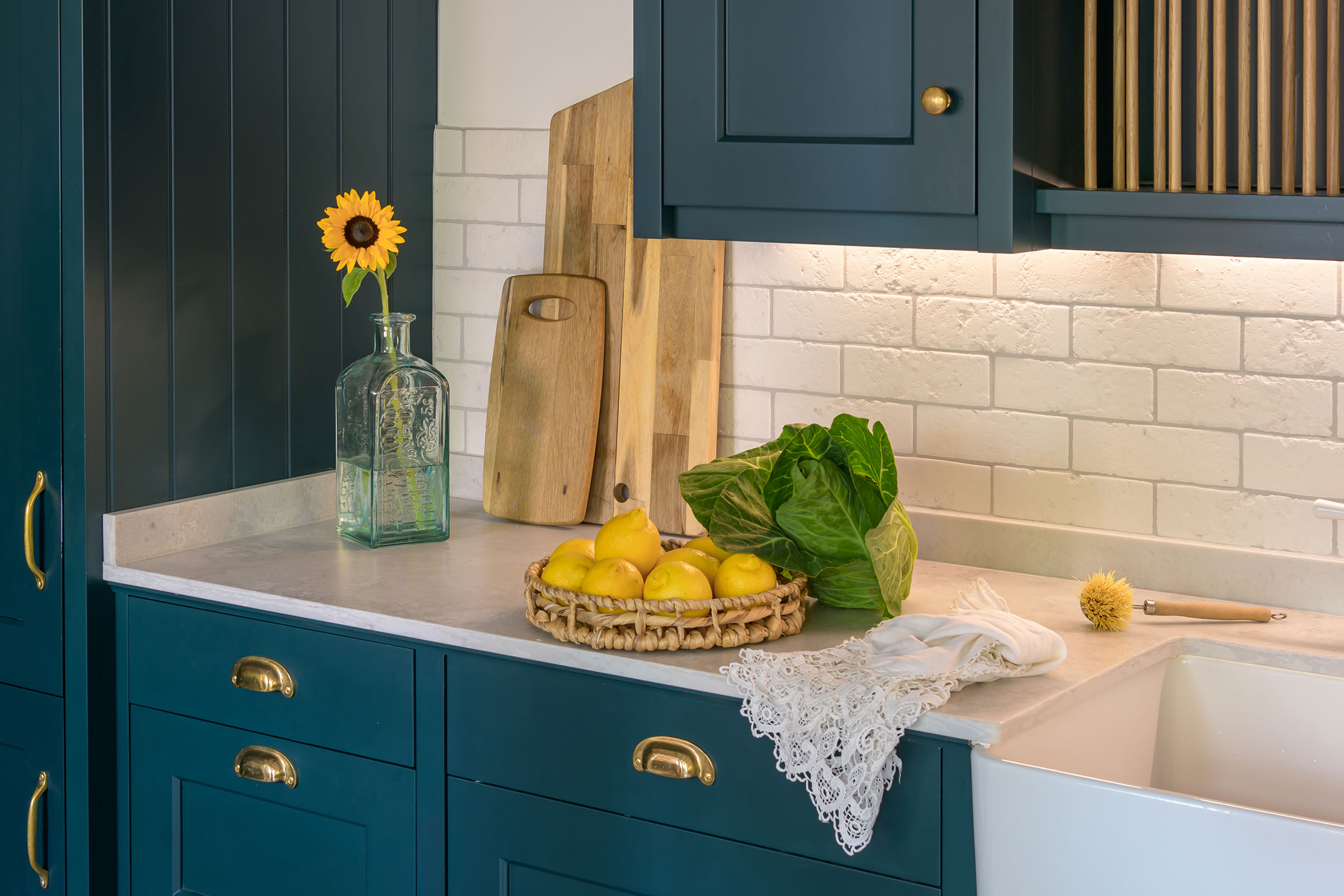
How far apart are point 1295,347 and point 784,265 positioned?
86cm

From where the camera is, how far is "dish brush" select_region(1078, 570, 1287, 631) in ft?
6.31

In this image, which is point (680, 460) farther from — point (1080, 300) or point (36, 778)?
point (36, 778)

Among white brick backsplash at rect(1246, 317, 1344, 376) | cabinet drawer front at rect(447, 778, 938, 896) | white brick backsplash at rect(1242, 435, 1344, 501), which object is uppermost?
white brick backsplash at rect(1246, 317, 1344, 376)

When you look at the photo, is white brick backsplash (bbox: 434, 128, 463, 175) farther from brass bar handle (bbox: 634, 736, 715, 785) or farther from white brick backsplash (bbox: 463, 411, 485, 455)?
brass bar handle (bbox: 634, 736, 715, 785)

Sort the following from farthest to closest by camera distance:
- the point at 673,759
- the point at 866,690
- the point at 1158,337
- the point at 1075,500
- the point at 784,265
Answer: the point at 784,265, the point at 1075,500, the point at 1158,337, the point at 673,759, the point at 866,690

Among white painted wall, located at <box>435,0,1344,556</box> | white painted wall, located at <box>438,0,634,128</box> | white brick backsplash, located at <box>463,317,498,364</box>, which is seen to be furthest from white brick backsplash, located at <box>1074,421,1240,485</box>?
white brick backsplash, located at <box>463,317,498,364</box>

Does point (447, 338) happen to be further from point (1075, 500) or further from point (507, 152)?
point (1075, 500)

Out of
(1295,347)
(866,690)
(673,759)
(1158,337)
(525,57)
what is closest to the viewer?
(866,690)

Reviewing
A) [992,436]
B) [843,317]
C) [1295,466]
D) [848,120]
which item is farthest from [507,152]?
[1295,466]

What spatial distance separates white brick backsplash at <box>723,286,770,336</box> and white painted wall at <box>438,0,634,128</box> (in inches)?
18.7

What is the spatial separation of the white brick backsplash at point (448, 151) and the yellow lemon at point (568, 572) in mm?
1186

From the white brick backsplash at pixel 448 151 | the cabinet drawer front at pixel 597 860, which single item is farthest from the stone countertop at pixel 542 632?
the white brick backsplash at pixel 448 151

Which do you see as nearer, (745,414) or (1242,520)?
(1242,520)

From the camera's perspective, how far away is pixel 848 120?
1.93 meters
